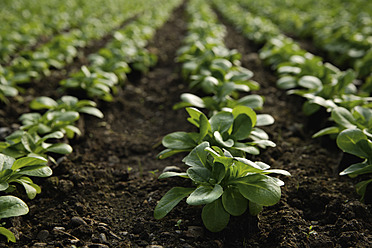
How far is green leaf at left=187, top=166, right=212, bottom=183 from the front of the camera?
1773mm

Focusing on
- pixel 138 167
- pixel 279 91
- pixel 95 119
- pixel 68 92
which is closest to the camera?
pixel 138 167

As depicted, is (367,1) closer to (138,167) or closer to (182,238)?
(138,167)

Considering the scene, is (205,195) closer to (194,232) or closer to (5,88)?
(194,232)

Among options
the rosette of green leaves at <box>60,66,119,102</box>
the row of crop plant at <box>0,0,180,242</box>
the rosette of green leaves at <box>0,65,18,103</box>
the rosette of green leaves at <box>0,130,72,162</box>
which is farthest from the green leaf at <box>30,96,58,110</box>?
the rosette of green leaves at <box>0,65,18,103</box>

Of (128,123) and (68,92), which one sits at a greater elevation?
(68,92)

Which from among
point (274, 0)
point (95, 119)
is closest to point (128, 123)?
point (95, 119)

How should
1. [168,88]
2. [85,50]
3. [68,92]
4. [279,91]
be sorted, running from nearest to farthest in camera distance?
1. [68,92]
2. [279,91]
3. [168,88]
4. [85,50]

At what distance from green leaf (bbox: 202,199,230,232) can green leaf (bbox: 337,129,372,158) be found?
95 centimetres

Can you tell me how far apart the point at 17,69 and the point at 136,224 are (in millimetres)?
3285

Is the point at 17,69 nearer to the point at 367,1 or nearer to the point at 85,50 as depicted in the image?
the point at 85,50

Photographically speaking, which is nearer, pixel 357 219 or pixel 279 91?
pixel 357 219

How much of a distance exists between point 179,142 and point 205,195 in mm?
612

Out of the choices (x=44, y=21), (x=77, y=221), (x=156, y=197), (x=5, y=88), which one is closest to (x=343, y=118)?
(x=156, y=197)

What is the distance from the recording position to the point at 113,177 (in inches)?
97.0
